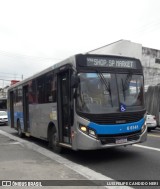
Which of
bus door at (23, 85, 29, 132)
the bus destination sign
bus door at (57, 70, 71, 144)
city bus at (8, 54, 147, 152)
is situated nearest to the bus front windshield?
city bus at (8, 54, 147, 152)

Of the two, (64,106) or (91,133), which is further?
(64,106)

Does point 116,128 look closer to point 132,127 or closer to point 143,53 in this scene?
point 132,127

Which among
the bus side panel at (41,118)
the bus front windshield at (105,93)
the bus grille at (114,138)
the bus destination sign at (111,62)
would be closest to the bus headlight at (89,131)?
the bus grille at (114,138)

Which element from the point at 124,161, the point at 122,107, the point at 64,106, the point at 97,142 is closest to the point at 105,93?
the point at 122,107

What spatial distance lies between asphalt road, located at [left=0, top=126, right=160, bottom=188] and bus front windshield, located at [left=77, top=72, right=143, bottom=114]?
5.11ft

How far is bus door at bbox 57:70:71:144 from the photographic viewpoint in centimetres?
985

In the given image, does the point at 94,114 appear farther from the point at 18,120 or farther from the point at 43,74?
the point at 18,120

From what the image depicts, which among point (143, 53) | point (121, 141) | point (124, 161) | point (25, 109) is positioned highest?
point (143, 53)

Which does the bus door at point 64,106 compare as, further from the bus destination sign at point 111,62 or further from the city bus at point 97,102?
the bus destination sign at point 111,62

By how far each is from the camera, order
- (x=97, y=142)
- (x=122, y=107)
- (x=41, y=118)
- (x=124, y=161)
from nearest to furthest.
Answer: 1. (x=97, y=142)
2. (x=122, y=107)
3. (x=124, y=161)
4. (x=41, y=118)

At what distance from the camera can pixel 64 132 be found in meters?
10.4

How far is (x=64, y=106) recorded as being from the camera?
10.3 m

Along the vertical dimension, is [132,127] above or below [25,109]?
below

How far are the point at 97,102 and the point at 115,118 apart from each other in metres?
0.70
